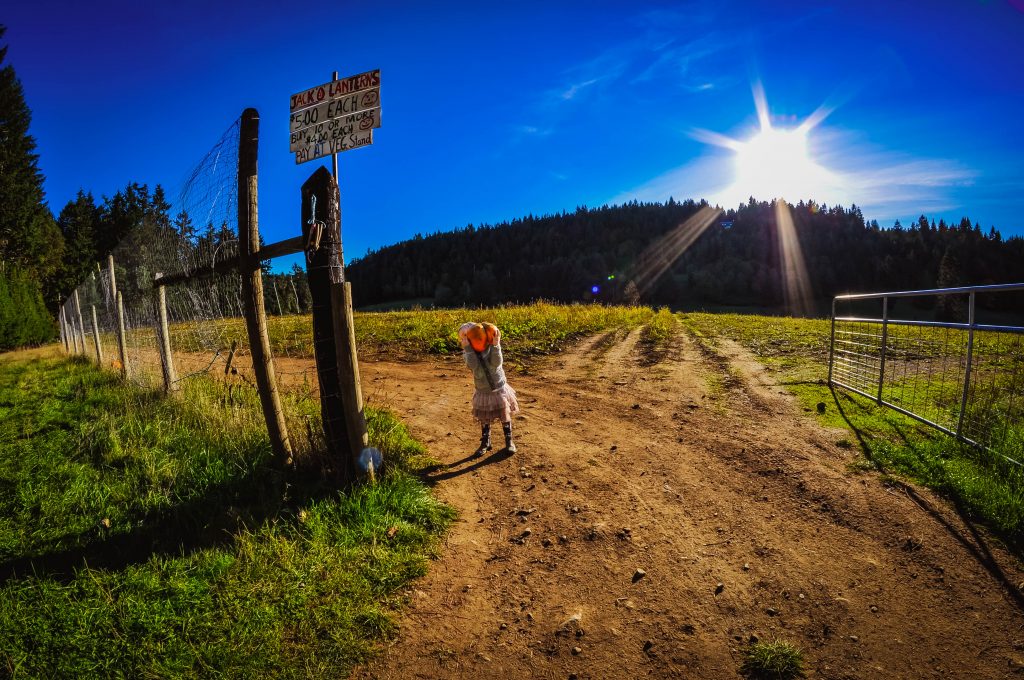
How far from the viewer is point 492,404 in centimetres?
518

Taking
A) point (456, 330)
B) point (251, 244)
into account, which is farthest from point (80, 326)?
point (251, 244)

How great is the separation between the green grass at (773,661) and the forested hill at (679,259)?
68803mm

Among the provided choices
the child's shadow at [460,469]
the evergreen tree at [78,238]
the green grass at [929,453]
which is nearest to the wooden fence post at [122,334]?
the child's shadow at [460,469]

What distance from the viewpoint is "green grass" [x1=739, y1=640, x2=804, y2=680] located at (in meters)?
2.40

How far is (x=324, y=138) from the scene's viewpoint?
4.15m

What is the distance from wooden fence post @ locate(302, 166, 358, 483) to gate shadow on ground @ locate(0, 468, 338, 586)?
1.39ft

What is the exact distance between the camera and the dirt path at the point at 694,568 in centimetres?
256

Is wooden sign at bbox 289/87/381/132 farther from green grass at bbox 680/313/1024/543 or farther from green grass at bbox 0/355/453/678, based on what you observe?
green grass at bbox 680/313/1024/543

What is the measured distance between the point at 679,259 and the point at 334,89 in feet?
392

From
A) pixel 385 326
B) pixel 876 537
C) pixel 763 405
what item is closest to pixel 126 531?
pixel 876 537

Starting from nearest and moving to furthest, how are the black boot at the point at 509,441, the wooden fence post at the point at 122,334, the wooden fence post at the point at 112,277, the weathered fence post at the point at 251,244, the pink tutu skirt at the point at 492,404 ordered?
1. the weathered fence post at the point at 251,244
2. the pink tutu skirt at the point at 492,404
3. the black boot at the point at 509,441
4. the wooden fence post at the point at 112,277
5. the wooden fence post at the point at 122,334

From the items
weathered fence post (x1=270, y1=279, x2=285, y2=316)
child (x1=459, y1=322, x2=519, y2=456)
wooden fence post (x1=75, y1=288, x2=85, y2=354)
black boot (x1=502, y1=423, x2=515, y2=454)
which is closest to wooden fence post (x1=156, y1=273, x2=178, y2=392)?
weathered fence post (x1=270, y1=279, x2=285, y2=316)

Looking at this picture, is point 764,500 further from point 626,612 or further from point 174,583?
point 174,583

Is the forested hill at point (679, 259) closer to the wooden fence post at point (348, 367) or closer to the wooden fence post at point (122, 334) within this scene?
the wooden fence post at point (122, 334)
